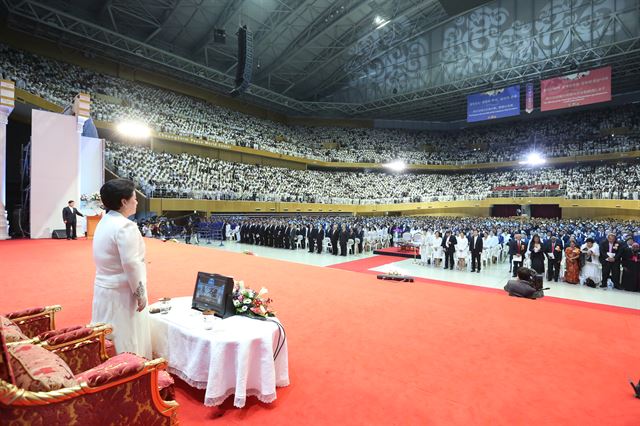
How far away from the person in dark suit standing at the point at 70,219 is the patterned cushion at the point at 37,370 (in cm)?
1260

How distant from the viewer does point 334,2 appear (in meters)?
21.4

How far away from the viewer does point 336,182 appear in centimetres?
3788

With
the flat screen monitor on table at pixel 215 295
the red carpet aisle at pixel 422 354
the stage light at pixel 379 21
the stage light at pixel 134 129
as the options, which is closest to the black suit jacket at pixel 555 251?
the red carpet aisle at pixel 422 354

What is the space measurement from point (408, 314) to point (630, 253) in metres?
7.21

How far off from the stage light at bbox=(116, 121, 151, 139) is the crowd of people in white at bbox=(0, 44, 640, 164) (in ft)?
2.11

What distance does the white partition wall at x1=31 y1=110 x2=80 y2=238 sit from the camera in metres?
12.9

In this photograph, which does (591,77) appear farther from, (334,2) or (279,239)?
(279,239)

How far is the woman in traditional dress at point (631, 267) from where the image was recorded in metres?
8.41

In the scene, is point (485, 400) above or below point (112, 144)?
below

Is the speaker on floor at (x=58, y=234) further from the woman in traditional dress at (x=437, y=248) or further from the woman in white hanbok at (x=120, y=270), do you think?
the woman in traditional dress at (x=437, y=248)

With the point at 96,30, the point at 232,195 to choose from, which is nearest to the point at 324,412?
the point at 232,195

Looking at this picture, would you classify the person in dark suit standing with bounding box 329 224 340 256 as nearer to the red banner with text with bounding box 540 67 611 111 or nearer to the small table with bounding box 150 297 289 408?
the small table with bounding box 150 297 289 408

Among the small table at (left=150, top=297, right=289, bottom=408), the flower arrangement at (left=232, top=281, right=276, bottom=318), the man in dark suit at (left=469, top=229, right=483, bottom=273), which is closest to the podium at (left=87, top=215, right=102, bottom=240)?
the small table at (left=150, top=297, right=289, bottom=408)

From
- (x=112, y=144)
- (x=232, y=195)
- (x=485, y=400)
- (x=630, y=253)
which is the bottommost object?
(x=485, y=400)
